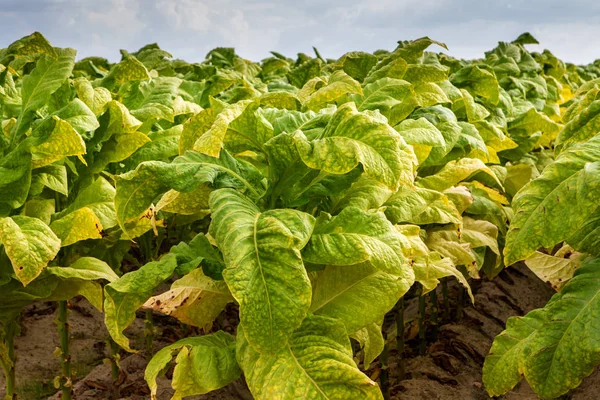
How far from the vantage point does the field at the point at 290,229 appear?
1.75m

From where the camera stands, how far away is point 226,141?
6.79 feet

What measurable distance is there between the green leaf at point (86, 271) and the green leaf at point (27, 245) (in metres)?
0.17

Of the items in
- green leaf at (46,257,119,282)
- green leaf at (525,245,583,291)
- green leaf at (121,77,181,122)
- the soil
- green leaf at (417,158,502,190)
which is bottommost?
the soil

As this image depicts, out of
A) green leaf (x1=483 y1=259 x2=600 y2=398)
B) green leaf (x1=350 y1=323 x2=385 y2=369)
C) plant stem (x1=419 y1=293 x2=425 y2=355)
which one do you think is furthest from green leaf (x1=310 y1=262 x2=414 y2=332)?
plant stem (x1=419 y1=293 x2=425 y2=355)

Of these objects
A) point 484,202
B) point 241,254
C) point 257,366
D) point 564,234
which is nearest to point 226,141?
point 241,254

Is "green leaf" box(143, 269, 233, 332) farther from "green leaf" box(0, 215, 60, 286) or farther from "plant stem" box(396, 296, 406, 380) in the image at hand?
"plant stem" box(396, 296, 406, 380)

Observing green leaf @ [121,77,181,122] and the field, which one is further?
green leaf @ [121,77,181,122]

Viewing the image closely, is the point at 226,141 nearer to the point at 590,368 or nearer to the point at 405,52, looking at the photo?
the point at 590,368

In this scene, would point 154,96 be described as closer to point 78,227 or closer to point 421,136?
point 78,227

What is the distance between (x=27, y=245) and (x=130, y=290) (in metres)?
0.42

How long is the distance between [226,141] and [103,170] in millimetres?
1092

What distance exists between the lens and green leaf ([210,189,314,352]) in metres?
1.64

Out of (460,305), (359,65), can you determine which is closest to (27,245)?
(359,65)

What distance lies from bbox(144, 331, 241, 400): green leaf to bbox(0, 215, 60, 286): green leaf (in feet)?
1.56
